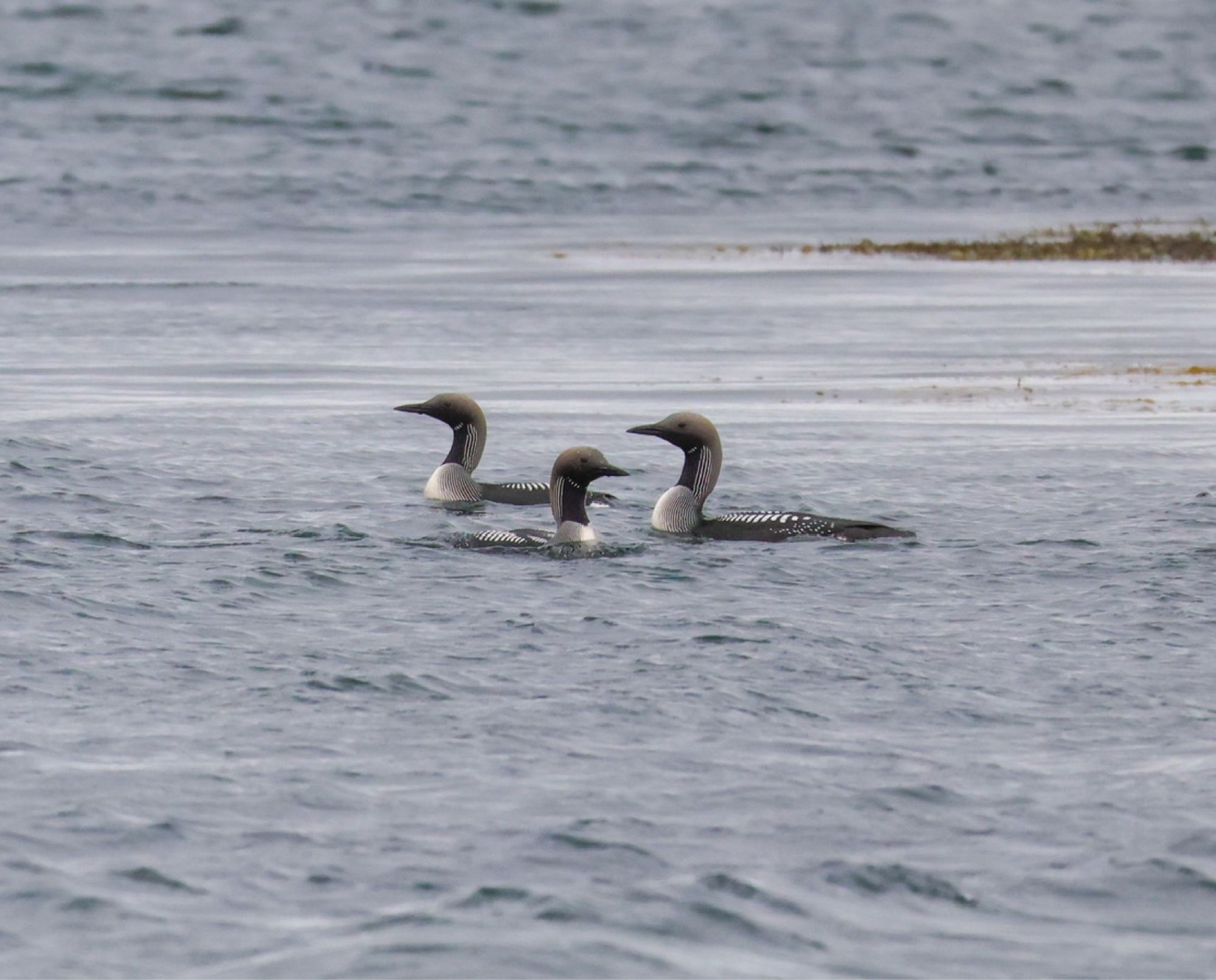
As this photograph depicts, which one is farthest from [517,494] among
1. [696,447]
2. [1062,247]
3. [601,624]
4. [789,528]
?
[1062,247]

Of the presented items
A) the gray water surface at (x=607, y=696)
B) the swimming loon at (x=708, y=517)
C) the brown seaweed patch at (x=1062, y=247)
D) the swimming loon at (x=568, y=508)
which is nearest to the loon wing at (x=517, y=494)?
the gray water surface at (x=607, y=696)

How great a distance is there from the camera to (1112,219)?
4750 cm

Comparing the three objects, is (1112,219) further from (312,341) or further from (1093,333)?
(312,341)

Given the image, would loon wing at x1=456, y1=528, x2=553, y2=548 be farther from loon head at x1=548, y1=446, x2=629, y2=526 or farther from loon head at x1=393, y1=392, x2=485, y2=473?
loon head at x1=393, y1=392, x2=485, y2=473

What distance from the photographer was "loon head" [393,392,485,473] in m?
18.4

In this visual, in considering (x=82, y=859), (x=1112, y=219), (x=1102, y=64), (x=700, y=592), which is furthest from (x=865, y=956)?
(x=1102, y=64)

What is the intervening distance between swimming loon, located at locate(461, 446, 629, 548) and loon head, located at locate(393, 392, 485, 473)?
3091 millimetres

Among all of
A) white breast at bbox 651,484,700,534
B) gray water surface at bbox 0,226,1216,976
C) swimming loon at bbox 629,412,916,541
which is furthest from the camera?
white breast at bbox 651,484,700,534

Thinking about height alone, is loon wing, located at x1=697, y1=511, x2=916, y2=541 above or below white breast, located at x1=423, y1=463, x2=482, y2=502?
above

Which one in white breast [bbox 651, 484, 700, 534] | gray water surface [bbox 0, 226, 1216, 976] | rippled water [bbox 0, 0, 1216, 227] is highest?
rippled water [bbox 0, 0, 1216, 227]

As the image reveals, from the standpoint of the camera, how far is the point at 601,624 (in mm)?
12758

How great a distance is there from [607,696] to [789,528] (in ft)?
14.9

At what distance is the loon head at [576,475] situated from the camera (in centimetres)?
1520

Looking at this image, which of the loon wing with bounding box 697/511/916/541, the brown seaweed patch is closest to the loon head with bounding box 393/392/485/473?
the loon wing with bounding box 697/511/916/541
